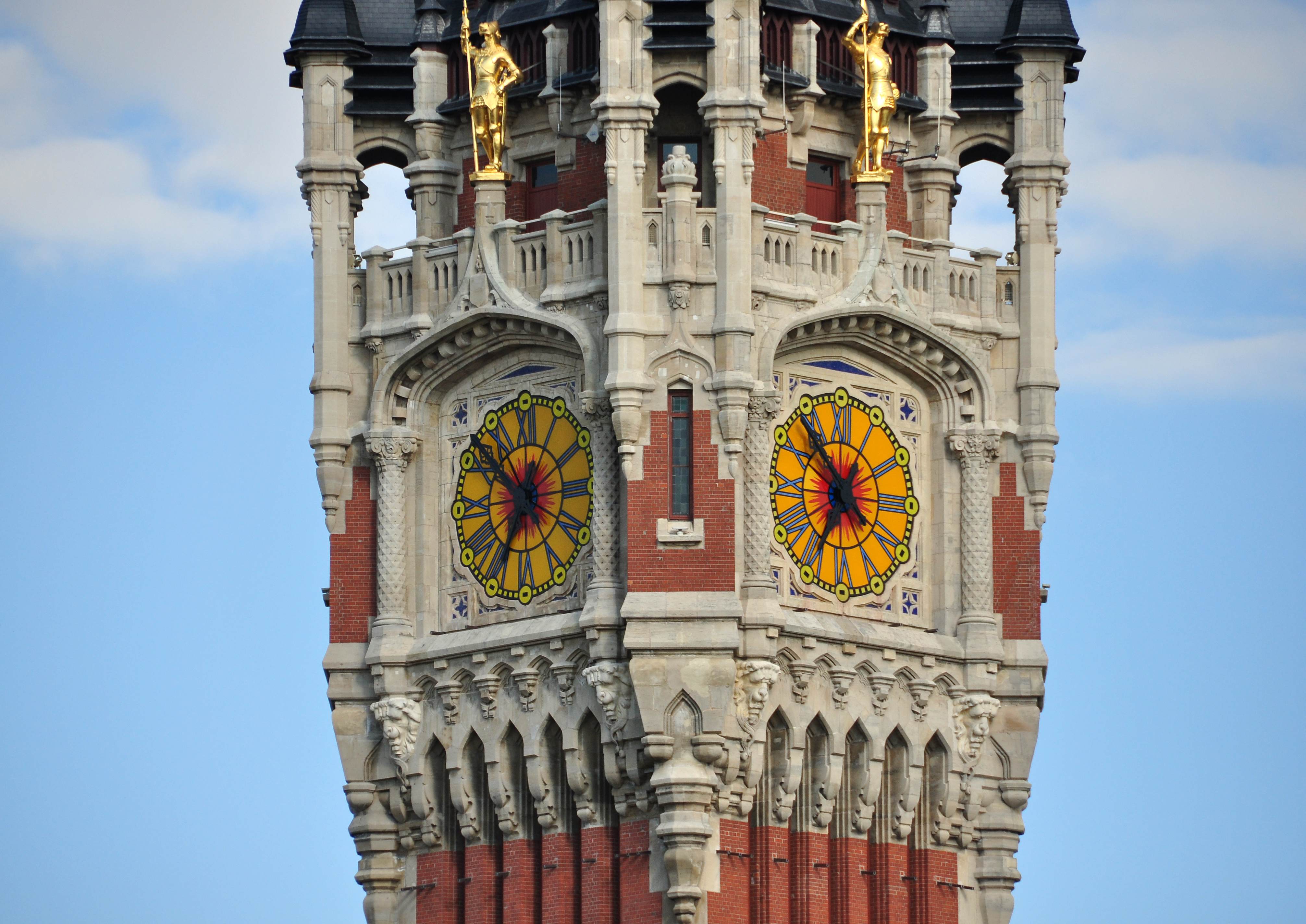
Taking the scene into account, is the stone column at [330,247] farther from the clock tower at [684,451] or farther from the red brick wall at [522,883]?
the red brick wall at [522,883]

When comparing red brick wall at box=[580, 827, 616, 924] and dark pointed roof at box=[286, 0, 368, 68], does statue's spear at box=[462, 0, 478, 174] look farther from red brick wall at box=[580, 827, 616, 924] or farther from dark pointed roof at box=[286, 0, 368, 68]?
red brick wall at box=[580, 827, 616, 924]

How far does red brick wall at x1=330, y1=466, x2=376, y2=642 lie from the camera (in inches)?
2832

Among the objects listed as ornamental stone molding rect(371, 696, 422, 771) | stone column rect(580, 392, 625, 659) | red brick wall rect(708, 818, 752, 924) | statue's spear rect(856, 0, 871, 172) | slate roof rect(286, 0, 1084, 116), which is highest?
slate roof rect(286, 0, 1084, 116)

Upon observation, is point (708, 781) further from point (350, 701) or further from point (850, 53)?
point (850, 53)

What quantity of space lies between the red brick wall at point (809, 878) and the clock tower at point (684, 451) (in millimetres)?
41

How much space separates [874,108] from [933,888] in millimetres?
11386

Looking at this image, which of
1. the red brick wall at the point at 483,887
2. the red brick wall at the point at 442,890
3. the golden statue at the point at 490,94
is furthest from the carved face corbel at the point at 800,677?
the golden statue at the point at 490,94

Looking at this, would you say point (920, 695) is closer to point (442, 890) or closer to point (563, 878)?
point (563, 878)

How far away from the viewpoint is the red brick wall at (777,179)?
7081cm

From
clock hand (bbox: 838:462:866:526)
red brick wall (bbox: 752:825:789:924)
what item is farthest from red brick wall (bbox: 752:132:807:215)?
red brick wall (bbox: 752:825:789:924)

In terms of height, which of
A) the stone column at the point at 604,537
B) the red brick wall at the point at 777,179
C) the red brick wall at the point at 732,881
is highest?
the red brick wall at the point at 777,179

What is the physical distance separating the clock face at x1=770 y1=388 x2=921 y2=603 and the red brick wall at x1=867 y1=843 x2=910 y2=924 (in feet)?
12.3

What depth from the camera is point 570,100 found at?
71438 millimetres

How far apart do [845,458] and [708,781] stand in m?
5.95
